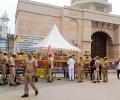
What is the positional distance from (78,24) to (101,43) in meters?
5.07

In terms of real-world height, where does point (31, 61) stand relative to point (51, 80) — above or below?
above

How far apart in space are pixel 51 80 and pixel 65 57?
397 centimetres

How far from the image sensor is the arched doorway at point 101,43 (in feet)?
116

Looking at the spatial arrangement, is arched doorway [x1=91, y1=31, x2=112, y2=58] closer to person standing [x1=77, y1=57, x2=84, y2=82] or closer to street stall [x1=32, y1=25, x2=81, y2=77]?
street stall [x1=32, y1=25, x2=81, y2=77]

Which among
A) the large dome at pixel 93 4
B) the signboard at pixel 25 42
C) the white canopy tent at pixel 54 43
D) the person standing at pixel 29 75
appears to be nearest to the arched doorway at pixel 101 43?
the large dome at pixel 93 4

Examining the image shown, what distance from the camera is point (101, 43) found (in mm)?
35844

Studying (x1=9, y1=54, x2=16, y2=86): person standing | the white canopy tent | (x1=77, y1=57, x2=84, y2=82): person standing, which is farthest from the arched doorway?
(x1=9, y1=54, x2=16, y2=86): person standing

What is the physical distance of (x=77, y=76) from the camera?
1905 cm

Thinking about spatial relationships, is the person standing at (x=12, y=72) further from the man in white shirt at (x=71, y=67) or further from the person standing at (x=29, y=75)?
the man in white shirt at (x=71, y=67)

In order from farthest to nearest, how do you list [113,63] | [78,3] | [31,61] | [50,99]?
[78,3] < [113,63] < [31,61] < [50,99]

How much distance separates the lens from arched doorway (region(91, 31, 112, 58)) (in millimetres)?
35250

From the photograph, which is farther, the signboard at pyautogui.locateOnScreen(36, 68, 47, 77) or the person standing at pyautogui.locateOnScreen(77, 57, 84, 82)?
the person standing at pyautogui.locateOnScreen(77, 57, 84, 82)

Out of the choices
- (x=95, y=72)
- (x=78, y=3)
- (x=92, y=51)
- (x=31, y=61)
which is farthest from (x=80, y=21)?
(x=31, y=61)

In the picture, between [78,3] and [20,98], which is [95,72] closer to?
[20,98]
